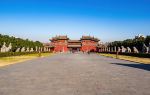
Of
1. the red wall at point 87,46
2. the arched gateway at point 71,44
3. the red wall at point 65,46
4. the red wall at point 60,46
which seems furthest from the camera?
the red wall at point 87,46

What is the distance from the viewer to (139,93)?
869cm

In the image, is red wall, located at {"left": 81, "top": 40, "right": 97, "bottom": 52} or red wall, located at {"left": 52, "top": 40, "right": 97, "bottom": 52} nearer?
red wall, located at {"left": 52, "top": 40, "right": 97, "bottom": 52}

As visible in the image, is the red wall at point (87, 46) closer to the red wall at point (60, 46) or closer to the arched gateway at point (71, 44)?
the arched gateway at point (71, 44)

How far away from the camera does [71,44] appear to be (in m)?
139

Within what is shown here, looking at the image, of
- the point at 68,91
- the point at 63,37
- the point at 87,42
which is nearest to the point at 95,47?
the point at 87,42

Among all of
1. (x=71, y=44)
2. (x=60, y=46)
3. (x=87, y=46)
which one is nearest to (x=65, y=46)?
(x=60, y=46)

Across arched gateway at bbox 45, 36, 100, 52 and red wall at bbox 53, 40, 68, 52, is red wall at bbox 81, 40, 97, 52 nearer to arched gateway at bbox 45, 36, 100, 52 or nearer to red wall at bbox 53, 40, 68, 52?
arched gateway at bbox 45, 36, 100, 52

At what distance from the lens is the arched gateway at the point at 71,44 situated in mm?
134000

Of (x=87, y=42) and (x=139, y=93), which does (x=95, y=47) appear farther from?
(x=139, y=93)

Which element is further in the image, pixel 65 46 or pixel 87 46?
pixel 65 46

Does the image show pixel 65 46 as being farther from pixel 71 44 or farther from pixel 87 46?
pixel 87 46

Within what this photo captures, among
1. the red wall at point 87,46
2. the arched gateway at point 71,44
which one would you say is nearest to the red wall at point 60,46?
the arched gateway at point 71,44

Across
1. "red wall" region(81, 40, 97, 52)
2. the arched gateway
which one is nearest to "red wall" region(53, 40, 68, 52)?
the arched gateway

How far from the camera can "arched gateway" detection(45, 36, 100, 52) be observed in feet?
440
